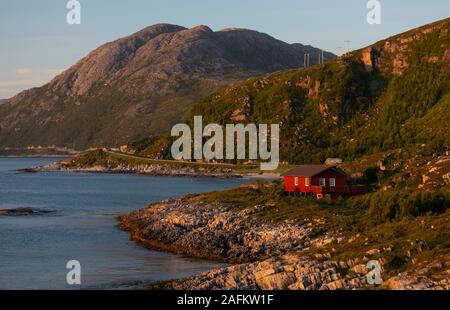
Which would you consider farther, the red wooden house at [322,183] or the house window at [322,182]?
the house window at [322,182]

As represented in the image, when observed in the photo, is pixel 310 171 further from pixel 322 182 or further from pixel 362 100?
pixel 362 100

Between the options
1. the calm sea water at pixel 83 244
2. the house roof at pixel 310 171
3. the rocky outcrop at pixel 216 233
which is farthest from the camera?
the house roof at pixel 310 171

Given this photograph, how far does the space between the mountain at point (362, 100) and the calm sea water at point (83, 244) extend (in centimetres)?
2941

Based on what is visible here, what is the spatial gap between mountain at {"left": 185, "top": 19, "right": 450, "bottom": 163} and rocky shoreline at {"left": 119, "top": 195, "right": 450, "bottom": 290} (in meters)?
70.7

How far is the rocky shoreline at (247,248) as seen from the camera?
4203cm

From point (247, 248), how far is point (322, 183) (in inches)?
874

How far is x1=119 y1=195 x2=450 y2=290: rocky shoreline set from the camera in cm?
4203

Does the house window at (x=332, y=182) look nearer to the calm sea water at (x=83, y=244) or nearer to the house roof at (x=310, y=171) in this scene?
the house roof at (x=310, y=171)

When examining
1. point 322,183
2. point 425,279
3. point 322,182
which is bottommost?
point 425,279

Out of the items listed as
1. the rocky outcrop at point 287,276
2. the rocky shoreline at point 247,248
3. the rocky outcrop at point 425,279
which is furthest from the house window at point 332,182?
the rocky outcrop at point 425,279

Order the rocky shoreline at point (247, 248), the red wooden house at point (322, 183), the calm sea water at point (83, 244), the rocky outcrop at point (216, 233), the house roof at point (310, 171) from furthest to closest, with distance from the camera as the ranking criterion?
the house roof at point (310, 171) → the red wooden house at point (322, 183) → the rocky outcrop at point (216, 233) → the calm sea water at point (83, 244) → the rocky shoreline at point (247, 248)

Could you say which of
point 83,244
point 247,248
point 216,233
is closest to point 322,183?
point 216,233

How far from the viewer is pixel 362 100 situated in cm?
17875
